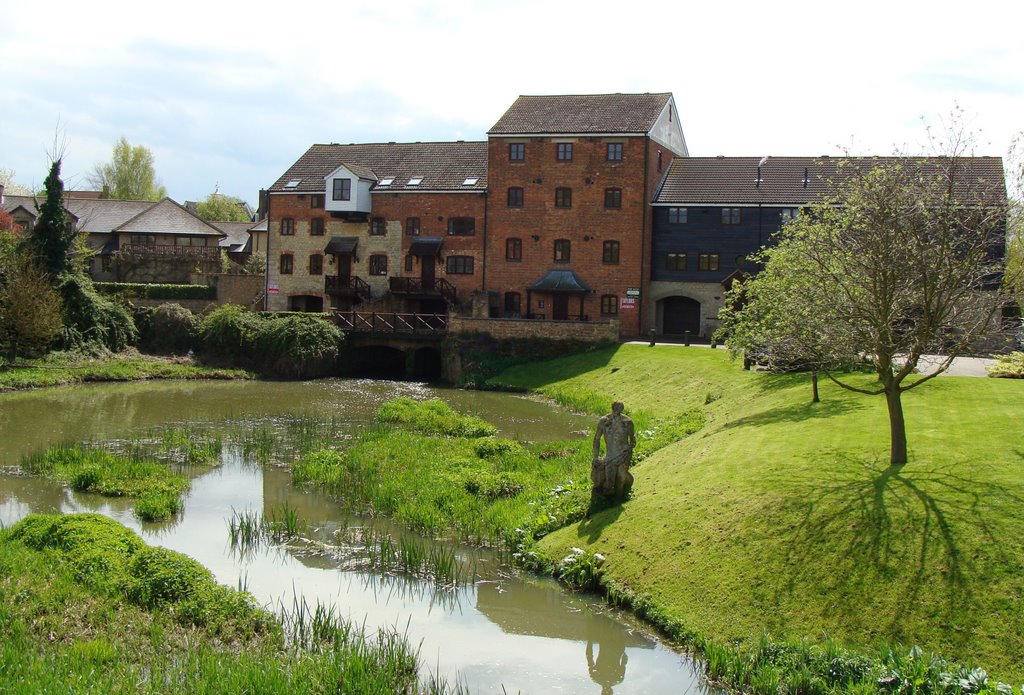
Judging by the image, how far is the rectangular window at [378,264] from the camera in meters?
53.3

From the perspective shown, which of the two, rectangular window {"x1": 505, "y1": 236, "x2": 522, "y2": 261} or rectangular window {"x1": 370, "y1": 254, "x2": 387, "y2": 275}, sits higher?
rectangular window {"x1": 505, "y1": 236, "x2": 522, "y2": 261}

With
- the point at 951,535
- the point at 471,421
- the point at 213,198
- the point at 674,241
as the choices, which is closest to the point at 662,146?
the point at 674,241

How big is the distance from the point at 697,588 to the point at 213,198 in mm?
104653

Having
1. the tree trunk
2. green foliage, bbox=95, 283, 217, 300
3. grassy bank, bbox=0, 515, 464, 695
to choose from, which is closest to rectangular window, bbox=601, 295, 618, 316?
green foliage, bbox=95, 283, 217, 300

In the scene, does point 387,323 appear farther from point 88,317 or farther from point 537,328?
point 88,317

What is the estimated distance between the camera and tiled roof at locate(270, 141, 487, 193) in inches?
2090

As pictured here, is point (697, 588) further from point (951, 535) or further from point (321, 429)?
point (321, 429)

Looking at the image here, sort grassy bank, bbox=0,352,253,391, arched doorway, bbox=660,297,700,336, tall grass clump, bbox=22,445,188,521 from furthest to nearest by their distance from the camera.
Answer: arched doorway, bbox=660,297,700,336, grassy bank, bbox=0,352,253,391, tall grass clump, bbox=22,445,188,521

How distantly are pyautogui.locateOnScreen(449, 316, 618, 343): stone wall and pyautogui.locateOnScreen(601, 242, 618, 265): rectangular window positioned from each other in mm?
5708

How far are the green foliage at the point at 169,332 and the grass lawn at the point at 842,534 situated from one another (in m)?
32.8

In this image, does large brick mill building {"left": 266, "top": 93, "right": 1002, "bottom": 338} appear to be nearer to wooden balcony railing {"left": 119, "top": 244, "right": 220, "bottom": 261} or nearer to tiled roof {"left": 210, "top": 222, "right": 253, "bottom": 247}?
wooden balcony railing {"left": 119, "top": 244, "right": 220, "bottom": 261}

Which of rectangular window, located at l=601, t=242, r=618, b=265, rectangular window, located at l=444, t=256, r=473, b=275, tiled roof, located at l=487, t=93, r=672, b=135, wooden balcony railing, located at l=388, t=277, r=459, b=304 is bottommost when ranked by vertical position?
wooden balcony railing, located at l=388, t=277, r=459, b=304

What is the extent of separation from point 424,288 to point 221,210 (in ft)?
195

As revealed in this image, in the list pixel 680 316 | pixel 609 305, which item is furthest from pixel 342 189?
pixel 680 316
